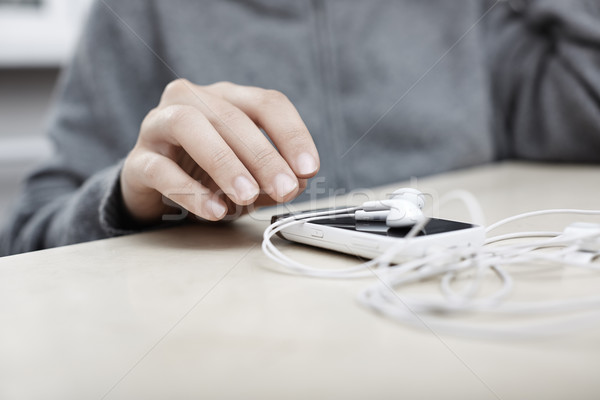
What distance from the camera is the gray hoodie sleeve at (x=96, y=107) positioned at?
32.5 inches

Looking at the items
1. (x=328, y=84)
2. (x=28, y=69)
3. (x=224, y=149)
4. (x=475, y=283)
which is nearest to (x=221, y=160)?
(x=224, y=149)

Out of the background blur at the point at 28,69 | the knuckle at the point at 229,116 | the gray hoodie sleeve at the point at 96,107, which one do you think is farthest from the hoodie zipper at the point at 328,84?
the background blur at the point at 28,69

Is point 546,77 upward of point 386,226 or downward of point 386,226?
upward

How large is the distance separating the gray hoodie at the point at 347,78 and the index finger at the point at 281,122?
352mm

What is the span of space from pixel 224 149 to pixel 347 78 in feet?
1.72

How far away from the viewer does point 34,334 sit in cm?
27

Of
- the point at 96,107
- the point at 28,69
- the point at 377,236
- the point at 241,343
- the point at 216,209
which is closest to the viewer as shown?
the point at 241,343

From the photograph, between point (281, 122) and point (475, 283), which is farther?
point (281, 122)

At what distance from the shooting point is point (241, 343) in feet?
0.80

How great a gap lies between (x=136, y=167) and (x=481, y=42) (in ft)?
2.85

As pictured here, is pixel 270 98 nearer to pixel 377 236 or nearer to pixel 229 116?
pixel 229 116

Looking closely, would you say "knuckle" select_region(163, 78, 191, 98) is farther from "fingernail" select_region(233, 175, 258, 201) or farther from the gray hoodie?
the gray hoodie

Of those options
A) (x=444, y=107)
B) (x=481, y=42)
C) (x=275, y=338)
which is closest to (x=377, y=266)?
(x=275, y=338)

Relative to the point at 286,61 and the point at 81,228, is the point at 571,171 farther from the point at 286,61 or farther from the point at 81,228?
the point at 81,228
